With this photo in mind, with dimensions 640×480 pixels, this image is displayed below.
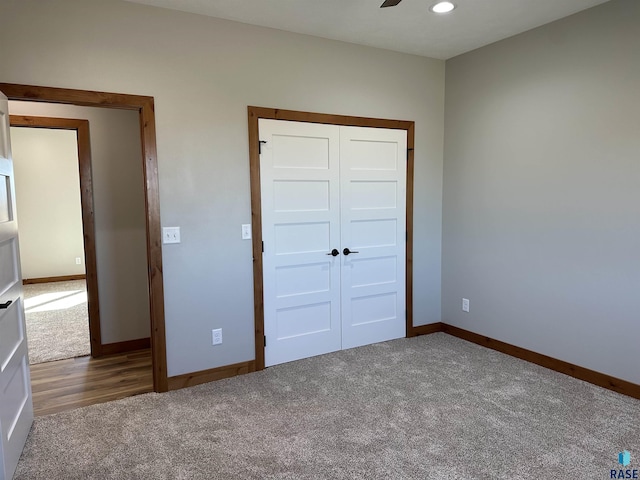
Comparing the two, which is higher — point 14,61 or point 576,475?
point 14,61

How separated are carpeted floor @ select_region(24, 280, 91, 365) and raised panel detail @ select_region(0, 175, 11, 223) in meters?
1.99

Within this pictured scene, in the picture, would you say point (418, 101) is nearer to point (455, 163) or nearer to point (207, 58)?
point (455, 163)

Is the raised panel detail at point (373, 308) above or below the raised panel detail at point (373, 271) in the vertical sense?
below

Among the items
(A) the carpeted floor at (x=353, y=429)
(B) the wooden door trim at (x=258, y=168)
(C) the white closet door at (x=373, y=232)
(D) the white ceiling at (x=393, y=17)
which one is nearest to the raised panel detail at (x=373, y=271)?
(C) the white closet door at (x=373, y=232)

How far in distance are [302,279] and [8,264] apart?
6.82 feet

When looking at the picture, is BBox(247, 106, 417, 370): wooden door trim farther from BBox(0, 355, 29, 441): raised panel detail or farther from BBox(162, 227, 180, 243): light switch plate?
BBox(0, 355, 29, 441): raised panel detail

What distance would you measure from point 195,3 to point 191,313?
222cm

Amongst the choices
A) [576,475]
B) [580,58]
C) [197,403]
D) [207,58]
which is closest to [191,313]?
[197,403]

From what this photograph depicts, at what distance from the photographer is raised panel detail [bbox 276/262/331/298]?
354cm

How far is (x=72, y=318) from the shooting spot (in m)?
5.04

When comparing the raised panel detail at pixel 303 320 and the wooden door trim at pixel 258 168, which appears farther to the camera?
the raised panel detail at pixel 303 320

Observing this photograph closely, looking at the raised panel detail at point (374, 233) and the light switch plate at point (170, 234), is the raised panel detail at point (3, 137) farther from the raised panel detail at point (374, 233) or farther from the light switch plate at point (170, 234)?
the raised panel detail at point (374, 233)

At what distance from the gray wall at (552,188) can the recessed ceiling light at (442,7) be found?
3.01 ft

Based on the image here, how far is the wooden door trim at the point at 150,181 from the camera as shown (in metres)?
2.69
